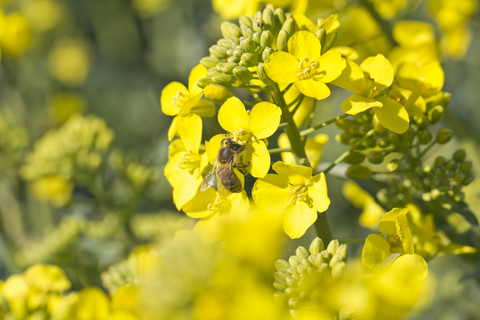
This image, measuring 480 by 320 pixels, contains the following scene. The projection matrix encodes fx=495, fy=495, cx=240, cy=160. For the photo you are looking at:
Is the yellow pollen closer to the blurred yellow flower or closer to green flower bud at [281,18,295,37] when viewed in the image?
green flower bud at [281,18,295,37]

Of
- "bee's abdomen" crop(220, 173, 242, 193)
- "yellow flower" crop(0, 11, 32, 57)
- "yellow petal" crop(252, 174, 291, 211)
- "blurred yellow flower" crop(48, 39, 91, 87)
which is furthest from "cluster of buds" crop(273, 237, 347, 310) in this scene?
"blurred yellow flower" crop(48, 39, 91, 87)

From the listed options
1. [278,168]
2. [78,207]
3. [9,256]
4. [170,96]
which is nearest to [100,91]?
[78,207]

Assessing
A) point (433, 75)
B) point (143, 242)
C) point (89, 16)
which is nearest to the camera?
point (433, 75)

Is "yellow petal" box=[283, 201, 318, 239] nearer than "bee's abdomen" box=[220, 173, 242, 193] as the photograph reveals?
Yes

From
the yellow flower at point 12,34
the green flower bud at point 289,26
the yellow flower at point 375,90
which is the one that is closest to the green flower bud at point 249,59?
the green flower bud at point 289,26

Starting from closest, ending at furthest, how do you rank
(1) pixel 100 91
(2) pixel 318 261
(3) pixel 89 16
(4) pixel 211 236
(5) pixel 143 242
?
(4) pixel 211 236 < (2) pixel 318 261 < (5) pixel 143 242 < (1) pixel 100 91 < (3) pixel 89 16

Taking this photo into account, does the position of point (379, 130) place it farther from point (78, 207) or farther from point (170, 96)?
point (78, 207)
